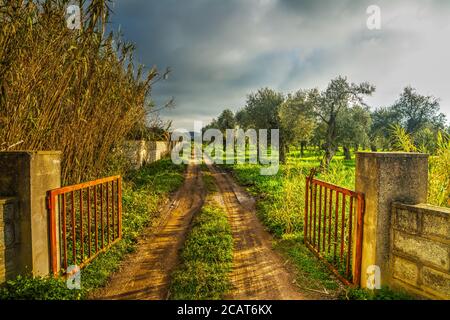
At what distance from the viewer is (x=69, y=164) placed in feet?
16.9

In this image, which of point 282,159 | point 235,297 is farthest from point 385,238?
point 282,159

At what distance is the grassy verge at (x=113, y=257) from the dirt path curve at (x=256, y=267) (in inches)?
75.3

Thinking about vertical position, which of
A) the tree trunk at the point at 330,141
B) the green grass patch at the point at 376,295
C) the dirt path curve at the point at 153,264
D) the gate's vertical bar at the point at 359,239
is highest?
the tree trunk at the point at 330,141

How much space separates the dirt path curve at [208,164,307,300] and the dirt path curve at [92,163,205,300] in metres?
1.04

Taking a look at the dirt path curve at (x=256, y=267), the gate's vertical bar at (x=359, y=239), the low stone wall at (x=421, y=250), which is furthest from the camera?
the dirt path curve at (x=256, y=267)

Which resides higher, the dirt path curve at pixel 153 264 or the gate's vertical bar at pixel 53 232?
the gate's vertical bar at pixel 53 232

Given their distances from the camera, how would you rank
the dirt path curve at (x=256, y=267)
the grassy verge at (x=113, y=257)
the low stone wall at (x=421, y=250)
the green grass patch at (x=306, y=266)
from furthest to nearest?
1. the green grass patch at (x=306, y=266)
2. the dirt path curve at (x=256, y=267)
3. the grassy verge at (x=113, y=257)
4. the low stone wall at (x=421, y=250)

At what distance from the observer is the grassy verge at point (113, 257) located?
2.84 metres

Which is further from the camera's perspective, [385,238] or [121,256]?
[121,256]

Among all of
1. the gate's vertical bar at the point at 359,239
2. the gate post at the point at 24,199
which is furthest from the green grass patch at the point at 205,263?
the gate post at the point at 24,199

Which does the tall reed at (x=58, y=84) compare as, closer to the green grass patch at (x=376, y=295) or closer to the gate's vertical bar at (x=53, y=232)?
the gate's vertical bar at (x=53, y=232)

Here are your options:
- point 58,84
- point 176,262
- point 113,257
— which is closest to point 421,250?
point 176,262

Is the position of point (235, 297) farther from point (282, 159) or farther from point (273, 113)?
point (273, 113)
